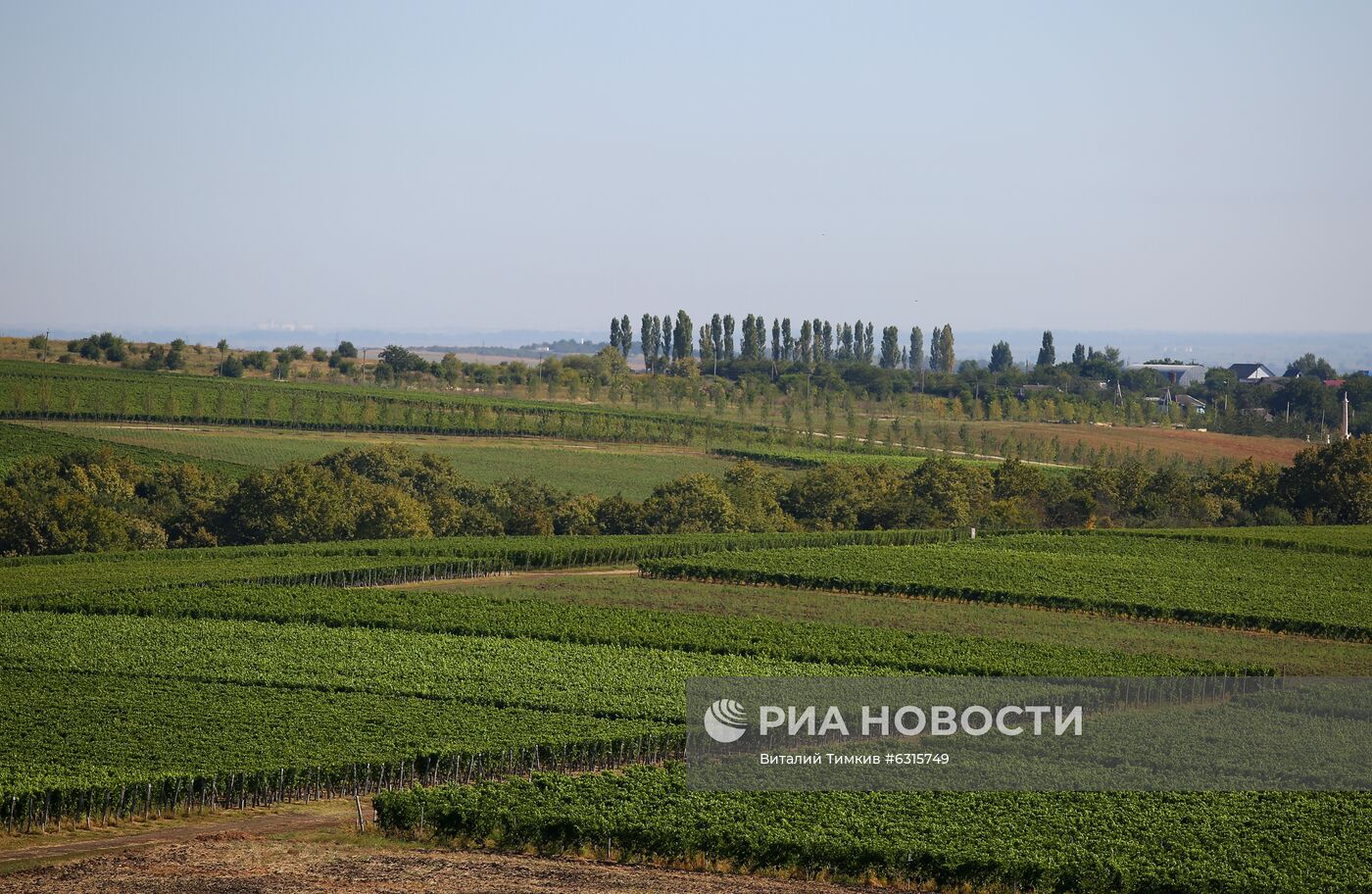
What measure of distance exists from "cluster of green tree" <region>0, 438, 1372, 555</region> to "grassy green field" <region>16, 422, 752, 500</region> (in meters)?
14.0

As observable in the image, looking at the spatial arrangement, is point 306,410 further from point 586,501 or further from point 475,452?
point 586,501

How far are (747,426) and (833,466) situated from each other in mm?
45951

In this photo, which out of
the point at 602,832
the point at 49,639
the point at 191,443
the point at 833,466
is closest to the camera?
the point at 602,832

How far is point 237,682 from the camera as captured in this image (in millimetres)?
46344

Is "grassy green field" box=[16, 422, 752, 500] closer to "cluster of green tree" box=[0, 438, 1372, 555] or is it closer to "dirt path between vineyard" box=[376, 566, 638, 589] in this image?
"cluster of green tree" box=[0, 438, 1372, 555]

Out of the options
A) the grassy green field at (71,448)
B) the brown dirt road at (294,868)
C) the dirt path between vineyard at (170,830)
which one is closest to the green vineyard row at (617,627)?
the dirt path between vineyard at (170,830)

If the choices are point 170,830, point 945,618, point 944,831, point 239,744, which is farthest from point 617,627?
point 944,831

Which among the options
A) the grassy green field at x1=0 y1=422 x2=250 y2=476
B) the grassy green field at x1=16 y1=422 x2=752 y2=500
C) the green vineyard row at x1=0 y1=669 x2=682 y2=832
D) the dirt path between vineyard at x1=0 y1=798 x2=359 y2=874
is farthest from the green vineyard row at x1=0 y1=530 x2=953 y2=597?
the dirt path between vineyard at x1=0 y1=798 x2=359 y2=874

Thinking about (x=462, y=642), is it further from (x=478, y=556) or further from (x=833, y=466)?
(x=833, y=466)

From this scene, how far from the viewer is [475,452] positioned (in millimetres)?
127375

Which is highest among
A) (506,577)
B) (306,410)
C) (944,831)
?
(306,410)

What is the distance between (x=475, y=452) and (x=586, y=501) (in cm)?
3646

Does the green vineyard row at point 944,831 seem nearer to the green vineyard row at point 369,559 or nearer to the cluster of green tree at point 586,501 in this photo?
the green vineyard row at point 369,559

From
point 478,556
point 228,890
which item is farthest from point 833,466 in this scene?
point 228,890
